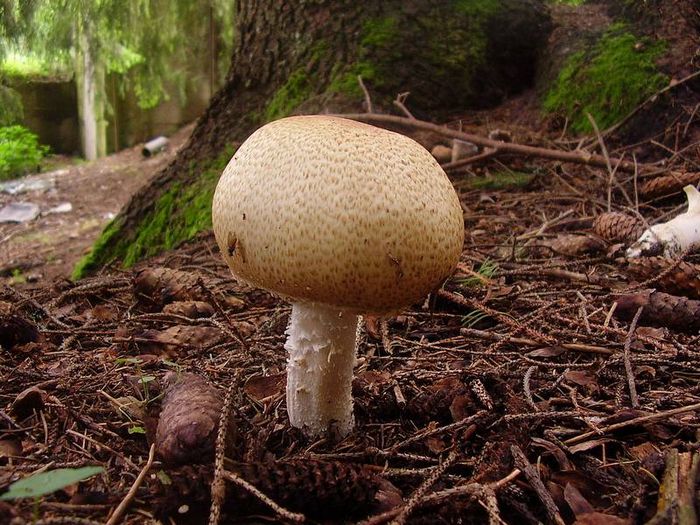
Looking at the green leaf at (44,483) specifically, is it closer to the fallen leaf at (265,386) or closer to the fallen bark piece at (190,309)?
the fallen leaf at (265,386)

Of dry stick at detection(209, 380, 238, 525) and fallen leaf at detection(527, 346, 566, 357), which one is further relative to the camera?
fallen leaf at detection(527, 346, 566, 357)

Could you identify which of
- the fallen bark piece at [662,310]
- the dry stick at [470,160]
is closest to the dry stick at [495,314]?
the fallen bark piece at [662,310]

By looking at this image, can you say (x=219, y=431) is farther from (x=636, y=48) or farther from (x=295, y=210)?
(x=636, y=48)

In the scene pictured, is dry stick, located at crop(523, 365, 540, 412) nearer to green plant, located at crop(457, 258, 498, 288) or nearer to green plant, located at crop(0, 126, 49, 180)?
green plant, located at crop(457, 258, 498, 288)

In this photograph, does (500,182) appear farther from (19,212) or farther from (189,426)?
(19,212)

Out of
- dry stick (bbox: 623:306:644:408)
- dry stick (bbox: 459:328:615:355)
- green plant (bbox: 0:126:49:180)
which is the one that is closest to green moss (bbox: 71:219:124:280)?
dry stick (bbox: 459:328:615:355)

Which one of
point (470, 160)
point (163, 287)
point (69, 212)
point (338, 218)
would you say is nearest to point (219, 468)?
point (338, 218)
